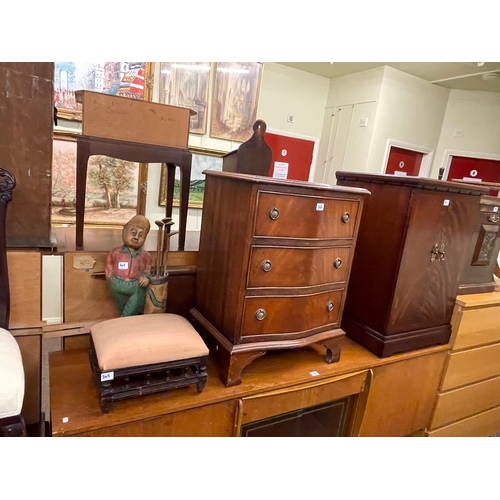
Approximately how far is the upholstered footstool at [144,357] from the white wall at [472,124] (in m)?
4.91

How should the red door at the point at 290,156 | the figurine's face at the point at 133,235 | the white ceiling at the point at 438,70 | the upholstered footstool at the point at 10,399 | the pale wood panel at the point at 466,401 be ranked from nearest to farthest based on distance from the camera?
the upholstered footstool at the point at 10,399, the figurine's face at the point at 133,235, the pale wood panel at the point at 466,401, the white ceiling at the point at 438,70, the red door at the point at 290,156

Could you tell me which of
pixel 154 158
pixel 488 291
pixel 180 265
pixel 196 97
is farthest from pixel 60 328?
pixel 196 97

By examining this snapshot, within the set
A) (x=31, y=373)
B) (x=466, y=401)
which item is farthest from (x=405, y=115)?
(x=31, y=373)

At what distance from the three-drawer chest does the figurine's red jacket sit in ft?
0.86

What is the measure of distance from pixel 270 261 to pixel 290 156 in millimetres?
3805

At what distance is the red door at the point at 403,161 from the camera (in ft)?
15.2

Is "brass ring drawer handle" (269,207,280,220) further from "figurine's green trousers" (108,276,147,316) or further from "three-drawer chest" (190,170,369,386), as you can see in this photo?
"figurine's green trousers" (108,276,147,316)

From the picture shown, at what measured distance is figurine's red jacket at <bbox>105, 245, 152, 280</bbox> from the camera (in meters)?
1.38

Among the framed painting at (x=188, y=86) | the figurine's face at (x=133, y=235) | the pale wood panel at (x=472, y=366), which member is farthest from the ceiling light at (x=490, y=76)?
the figurine's face at (x=133, y=235)

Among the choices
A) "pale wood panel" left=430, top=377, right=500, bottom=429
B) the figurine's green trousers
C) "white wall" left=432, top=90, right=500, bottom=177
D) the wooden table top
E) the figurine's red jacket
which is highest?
"white wall" left=432, top=90, right=500, bottom=177

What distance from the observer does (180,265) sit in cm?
163

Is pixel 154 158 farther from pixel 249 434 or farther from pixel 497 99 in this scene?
pixel 497 99

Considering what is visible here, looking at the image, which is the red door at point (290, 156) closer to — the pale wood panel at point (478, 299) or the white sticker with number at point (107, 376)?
the pale wood panel at point (478, 299)

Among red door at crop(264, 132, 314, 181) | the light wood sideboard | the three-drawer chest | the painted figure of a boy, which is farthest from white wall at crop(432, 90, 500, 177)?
the painted figure of a boy
